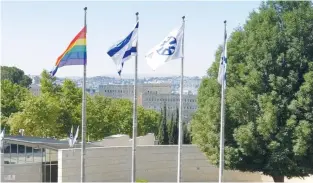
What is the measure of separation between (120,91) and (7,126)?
135 metres

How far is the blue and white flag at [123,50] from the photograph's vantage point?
62.3 feet

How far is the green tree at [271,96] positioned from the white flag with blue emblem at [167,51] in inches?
219

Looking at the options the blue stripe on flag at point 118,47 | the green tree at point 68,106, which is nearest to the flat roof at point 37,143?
the blue stripe on flag at point 118,47

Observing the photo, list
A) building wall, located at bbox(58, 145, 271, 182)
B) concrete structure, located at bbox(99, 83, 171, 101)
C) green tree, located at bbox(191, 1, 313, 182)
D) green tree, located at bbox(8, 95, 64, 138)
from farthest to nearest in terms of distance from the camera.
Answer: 1. concrete structure, located at bbox(99, 83, 171, 101)
2. green tree, located at bbox(8, 95, 64, 138)
3. building wall, located at bbox(58, 145, 271, 182)
4. green tree, located at bbox(191, 1, 313, 182)

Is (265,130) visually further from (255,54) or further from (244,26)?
(244,26)

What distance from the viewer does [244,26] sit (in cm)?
2633

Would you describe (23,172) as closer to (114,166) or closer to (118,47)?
(114,166)

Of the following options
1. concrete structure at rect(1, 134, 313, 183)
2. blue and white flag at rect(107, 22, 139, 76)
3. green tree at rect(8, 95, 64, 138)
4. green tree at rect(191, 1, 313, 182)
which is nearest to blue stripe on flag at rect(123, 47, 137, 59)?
blue and white flag at rect(107, 22, 139, 76)

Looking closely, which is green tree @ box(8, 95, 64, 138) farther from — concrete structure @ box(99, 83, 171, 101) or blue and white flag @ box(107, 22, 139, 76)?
concrete structure @ box(99, 83, 171, 101)

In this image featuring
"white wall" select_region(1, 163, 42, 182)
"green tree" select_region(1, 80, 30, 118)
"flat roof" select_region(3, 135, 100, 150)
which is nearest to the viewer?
"flat roof" select_region(3, 135, 100, 150)

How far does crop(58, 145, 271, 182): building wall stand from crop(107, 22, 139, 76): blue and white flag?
10.5 m

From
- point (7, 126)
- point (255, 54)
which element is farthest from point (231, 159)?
point (7, 126)

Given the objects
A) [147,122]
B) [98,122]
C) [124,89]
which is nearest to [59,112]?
[98,122]

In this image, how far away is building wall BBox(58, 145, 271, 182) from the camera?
94.3 feet
